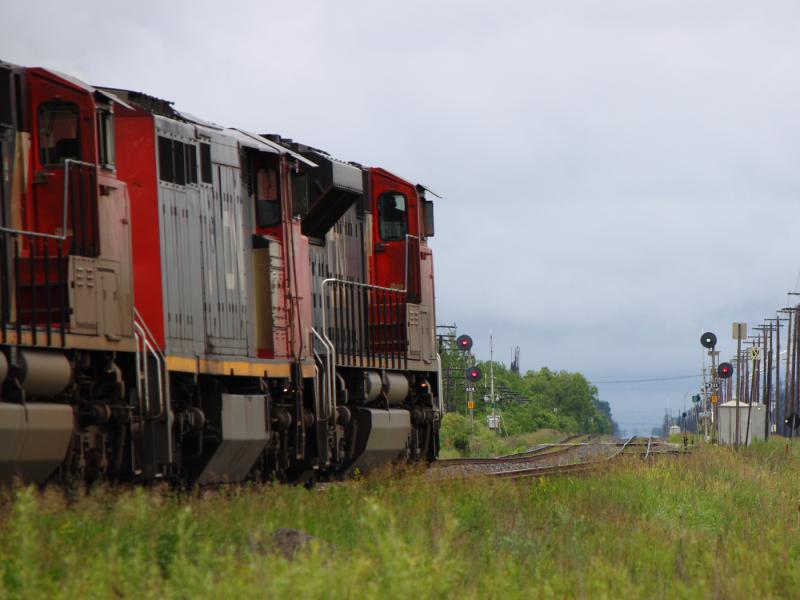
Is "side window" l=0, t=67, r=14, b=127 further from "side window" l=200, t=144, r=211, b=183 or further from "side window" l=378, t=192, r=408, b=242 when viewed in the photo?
"side window" l=378, t=192, r=408, b=242

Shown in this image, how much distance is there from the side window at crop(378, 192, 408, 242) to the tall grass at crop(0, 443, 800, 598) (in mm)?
4949

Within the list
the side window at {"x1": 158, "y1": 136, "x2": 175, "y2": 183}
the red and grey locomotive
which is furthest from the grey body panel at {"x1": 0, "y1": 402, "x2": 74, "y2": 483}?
the side window at {"x1": 158, "y1": 136, "x2": 175, "y2": 183}

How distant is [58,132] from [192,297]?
9.23 feet

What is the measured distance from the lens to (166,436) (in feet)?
44.2

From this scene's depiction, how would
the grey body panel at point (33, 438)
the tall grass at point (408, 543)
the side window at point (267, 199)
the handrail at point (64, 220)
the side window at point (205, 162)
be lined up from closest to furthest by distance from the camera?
the tall grass at point (408, 543) → the grey body panel at point (33, 438) → the handrail at point (64, 220) → the side window at point (205, 162) → the side window at point (267, 199)

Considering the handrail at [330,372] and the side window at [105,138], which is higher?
the side window at [105,138]

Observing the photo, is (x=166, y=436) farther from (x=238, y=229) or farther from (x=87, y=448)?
(x=238, y=229)

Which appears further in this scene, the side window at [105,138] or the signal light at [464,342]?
the signal light at [464,342]

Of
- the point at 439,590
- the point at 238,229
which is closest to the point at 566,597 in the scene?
the point at 439,590

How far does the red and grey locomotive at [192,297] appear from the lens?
1212 centimetres

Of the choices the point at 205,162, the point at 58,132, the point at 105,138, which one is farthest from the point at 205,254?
the point at 58,132

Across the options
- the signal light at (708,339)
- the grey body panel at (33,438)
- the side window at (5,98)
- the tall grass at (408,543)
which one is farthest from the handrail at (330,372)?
the signal light at (708,339)

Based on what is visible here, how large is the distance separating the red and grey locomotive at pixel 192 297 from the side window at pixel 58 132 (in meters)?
0.01

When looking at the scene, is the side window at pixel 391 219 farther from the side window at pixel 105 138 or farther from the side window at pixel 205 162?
the side window at pixel 105 138
